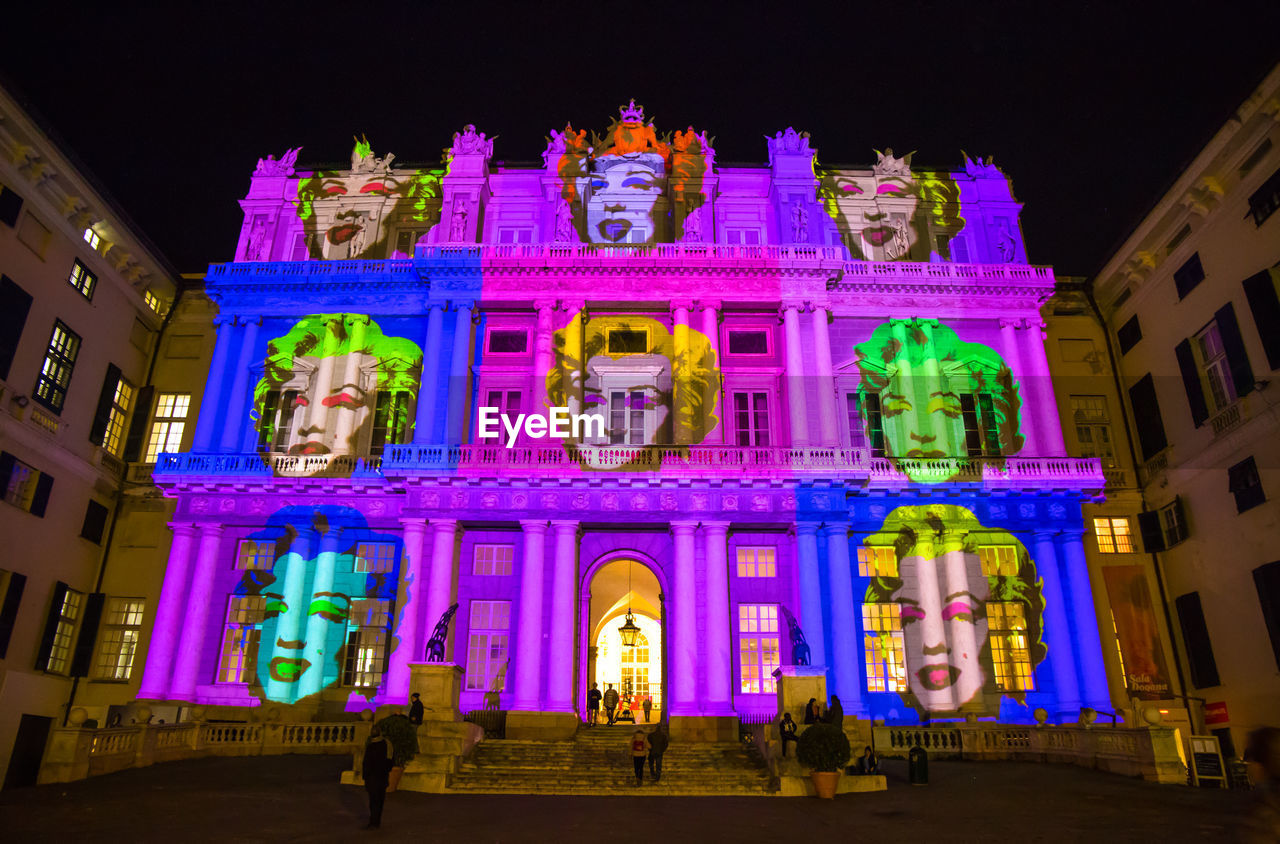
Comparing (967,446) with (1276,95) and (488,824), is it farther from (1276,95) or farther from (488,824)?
(488,824)

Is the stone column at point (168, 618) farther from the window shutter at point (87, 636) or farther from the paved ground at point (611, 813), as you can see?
the paved ground at point (611, 813)

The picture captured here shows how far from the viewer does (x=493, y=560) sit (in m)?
28.9

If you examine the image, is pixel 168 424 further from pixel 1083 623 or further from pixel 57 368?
pixel 1083 623

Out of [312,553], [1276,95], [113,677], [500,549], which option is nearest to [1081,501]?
[1276,95]

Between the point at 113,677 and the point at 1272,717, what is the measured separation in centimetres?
3584

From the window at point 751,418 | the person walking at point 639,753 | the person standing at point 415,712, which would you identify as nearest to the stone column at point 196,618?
the person standing at point 415,712

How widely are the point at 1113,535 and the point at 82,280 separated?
123ft

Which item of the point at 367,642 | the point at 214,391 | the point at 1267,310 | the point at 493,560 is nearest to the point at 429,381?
the point at 493,560

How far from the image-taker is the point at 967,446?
3078 centimetres

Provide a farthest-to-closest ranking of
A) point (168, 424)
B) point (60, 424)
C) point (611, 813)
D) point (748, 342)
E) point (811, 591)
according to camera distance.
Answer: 1. point (168, 424)
2. point (748, 342)
3. point (60, 424)
4. point (811, 591)
5. point (611, 813)

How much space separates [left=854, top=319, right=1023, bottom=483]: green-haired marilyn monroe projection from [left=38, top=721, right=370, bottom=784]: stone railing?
2047cm

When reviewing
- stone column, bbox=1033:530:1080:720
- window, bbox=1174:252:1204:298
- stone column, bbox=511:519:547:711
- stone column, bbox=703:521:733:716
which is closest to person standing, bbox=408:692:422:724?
stone column, bbox=511:519:547:711

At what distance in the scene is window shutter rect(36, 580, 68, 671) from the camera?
26297 mm

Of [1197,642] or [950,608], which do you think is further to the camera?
[950,608]
